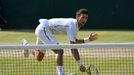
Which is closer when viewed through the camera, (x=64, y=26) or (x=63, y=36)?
(x=64, y=26)

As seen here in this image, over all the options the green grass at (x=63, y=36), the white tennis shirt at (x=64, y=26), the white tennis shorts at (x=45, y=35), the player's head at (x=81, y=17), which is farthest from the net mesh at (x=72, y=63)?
the green grass at (x=63, y=36)

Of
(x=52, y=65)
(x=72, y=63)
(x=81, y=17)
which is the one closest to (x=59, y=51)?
(x=72, y=63)

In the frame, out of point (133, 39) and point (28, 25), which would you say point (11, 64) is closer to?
point (133, 39)

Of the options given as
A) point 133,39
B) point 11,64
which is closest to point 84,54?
point 11,64

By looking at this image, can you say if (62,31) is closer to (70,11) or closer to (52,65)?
(52,65)

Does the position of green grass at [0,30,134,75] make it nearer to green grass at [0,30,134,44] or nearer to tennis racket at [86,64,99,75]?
tennis racket at [86,64,99,75]

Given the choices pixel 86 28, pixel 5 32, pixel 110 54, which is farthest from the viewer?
pixel 86 28

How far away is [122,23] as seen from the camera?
24.1 meters

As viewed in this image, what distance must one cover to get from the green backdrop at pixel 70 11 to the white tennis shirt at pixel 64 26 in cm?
1425

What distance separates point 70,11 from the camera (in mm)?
24141

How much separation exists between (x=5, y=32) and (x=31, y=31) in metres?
1.10

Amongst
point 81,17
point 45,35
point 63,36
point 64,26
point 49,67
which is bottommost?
point 63,36

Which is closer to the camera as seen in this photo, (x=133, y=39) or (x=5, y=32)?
(x=133, y=39)

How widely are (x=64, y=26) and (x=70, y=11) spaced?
14.7 metres
